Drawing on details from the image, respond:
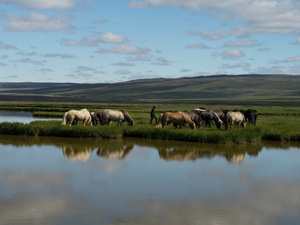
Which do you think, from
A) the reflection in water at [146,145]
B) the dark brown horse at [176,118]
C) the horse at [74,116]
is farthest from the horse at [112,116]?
the reflection in water at [146,145]

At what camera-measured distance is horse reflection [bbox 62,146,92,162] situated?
20328mm

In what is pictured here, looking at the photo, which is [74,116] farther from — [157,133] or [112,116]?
[157,133]

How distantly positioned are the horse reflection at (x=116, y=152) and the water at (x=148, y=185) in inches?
1.9

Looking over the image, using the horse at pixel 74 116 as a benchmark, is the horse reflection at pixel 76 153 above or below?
below

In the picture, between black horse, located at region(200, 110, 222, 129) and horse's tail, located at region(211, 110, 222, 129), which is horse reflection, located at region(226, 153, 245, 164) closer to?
horse's tail, located at region(211, 110, 222, 129)

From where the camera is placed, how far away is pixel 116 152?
22.6 metres

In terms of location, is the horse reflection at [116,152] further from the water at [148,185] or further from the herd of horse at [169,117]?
the herd of horse at [169,117]

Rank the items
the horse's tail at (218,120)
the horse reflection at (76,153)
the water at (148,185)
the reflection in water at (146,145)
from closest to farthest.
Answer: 1. the water at (148,185)
2. the horse reflection at (76,153)
3. the reflection in water at (146,145)
4. the horse's tail at (218,120)

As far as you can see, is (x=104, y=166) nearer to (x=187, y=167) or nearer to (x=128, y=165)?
(x=128, y=165)

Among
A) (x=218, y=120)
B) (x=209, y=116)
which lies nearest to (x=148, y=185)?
(x=218, y=120)

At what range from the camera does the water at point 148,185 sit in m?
11.5

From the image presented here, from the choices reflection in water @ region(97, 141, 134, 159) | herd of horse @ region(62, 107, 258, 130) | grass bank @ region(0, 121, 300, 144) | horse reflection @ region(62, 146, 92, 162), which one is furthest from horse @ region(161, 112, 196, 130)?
horse reflection @ region(62, 146, 92, 162)

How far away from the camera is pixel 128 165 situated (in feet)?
61.6

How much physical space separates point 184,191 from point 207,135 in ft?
42.3
